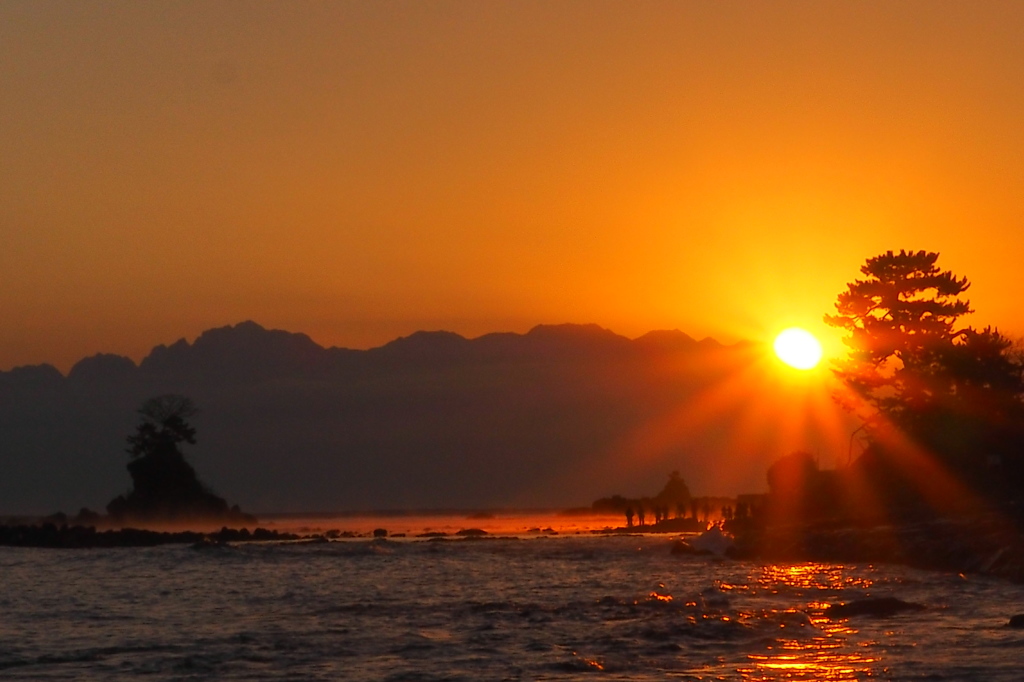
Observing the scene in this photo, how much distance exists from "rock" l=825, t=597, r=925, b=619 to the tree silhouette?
33.6 meters

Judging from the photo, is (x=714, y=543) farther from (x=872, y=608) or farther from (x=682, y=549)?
(x=872, y=608)

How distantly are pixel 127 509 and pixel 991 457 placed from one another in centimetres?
8277

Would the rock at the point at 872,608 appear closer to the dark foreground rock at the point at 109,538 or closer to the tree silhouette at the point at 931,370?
the tree silhouette at the point at 931,370

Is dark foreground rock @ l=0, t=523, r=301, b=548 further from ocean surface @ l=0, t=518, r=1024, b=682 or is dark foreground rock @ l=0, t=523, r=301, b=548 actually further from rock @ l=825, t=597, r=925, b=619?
rock @ l=825, t=597, r=925, b=619

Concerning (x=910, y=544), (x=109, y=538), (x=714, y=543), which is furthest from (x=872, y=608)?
(x=109, y=538)

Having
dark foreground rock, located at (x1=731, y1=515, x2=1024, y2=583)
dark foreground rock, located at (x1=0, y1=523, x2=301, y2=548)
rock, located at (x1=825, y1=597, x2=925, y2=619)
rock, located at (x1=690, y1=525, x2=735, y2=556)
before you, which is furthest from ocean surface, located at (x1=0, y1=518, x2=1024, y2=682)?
dark foreground rock, located at (x1=0, y1=523, x2=301, y2=548)

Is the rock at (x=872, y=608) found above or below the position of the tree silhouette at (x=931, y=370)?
below

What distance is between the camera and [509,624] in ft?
80.0

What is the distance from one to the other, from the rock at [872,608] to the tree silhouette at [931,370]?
1322 inches

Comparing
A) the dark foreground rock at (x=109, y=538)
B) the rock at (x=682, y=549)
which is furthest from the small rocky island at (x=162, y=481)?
the rock at (x=682, y=549)

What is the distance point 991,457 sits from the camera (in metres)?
57.0

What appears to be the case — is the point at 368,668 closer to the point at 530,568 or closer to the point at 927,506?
the point at 530,568

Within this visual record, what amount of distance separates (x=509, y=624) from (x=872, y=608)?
808 centimetres

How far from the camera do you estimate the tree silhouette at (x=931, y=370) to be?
58.2 m
